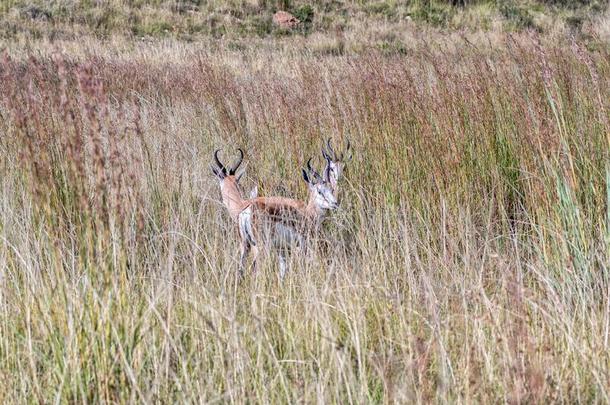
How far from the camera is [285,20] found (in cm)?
2075

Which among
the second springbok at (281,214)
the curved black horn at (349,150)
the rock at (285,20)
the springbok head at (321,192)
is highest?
the curved black horn at (349,150)

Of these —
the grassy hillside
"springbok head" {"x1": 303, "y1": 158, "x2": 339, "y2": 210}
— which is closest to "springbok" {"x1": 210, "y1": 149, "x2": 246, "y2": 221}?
"springbok head" {"x1": 303, "y1": 158, "x2": 339, "y2": 210}

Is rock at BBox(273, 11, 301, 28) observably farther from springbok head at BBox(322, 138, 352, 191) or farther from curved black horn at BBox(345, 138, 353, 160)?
springbok head at BBox(322, 138, 352, 191)

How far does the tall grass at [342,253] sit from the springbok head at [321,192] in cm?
9

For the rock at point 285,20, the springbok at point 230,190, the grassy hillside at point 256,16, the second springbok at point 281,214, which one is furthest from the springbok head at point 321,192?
the rock at point 285,20

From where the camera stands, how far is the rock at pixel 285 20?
20.5 m

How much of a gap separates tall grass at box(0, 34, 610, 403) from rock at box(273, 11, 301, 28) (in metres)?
14.7

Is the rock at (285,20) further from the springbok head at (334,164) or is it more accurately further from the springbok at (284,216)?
the springbok at (284,216)

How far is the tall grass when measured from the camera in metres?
2.26

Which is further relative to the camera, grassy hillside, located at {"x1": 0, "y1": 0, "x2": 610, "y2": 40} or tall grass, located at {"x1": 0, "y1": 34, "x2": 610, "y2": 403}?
grassy hillside, located at {"x1": 0, "y1": 0, "x2": 610, "y2": 40}

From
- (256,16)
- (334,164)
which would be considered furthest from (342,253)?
(256,16)

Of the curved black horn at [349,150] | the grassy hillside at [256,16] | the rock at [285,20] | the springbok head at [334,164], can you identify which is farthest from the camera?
the rock at [285,20]

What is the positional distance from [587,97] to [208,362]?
2.65 metres

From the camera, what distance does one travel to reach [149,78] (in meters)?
8.89
